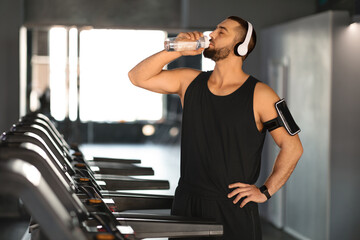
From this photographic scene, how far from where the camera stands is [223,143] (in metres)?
2.30

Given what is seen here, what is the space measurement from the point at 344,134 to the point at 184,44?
2.85 metres

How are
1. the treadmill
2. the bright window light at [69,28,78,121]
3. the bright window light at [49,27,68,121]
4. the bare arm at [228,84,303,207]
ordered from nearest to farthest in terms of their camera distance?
the treadmill < the bare arm at [228,84,303,207] < the bright window light at [69,28,78,121] < the bright window light at [49,27,68,121]

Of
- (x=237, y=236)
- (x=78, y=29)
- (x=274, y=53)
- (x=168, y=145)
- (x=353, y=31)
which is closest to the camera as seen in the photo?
(x=237, y=236)

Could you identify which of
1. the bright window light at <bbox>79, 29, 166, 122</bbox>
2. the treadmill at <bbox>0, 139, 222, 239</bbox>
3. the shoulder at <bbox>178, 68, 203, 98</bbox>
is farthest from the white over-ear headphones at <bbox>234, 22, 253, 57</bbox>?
the bright window light at <bbox>79, 29, 166, 122</bbox>

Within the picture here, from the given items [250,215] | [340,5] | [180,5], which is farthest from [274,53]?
[250,215]

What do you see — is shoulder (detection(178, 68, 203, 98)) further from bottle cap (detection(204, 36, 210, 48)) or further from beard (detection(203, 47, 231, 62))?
bottle cap (detection(204, 36, 210, 48))

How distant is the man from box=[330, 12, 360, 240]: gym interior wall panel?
8.01 feet

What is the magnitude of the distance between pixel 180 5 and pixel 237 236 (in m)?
4.32

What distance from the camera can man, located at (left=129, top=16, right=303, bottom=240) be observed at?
2.27 metres

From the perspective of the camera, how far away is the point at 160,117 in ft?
44.5

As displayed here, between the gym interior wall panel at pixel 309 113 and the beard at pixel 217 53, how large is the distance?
251 cm

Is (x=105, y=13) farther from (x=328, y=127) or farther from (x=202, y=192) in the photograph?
(x=202, y=192)

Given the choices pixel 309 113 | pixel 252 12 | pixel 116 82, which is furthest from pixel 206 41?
pixel 116 82

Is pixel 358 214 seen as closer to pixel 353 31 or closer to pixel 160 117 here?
pixel 353 31
